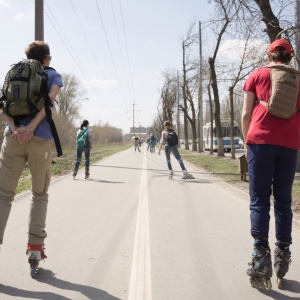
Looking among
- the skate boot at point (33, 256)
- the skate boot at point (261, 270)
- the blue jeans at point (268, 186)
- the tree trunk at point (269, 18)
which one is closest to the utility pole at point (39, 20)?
the tree trunk at point (269, 18)

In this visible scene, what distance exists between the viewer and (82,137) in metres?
13.6

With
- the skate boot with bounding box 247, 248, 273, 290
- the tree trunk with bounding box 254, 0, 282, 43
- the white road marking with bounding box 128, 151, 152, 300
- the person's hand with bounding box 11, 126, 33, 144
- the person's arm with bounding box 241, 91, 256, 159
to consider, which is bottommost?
the white road marking with bounding box 128, 151, 152, 300

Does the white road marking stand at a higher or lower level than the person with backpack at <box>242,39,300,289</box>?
lower

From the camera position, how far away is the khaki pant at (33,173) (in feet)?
12.1

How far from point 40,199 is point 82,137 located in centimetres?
983

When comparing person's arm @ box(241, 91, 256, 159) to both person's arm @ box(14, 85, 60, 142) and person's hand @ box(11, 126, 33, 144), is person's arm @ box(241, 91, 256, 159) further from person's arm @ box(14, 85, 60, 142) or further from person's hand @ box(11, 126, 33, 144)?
person's hand @ box(11, 126, 33, 144)

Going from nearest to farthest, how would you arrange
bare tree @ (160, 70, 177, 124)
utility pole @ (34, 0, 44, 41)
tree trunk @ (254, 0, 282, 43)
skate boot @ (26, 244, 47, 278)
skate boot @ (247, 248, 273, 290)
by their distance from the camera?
1. skate boot @ (247, 248, 273, 290)
2. skate boot @ (26, 244, 47, 278)
3. tree trunk @ (254, 0, 282, 43)
4. utility pole @ (34, 0, 44, 41)
5. bare tree @ (160, 70, 177, 124)

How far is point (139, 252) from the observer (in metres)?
4.74

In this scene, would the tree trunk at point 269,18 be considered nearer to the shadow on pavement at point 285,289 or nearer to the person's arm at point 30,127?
the shadow on pavement at point 285,289

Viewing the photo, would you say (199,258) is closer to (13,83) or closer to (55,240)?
(55,240)

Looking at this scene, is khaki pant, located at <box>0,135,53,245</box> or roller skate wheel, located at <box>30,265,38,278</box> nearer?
khaki pant, located at <box>0,135,53,245</box>

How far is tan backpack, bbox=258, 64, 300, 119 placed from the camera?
3.52 meters

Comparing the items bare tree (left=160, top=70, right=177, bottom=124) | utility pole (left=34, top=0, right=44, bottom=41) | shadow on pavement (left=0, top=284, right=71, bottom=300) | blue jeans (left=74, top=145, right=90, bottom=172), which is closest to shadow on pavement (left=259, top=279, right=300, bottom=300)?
shadow on pavement (left=0, top=284, right=71, bottom=300)

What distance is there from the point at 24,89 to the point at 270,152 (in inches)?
84.5
